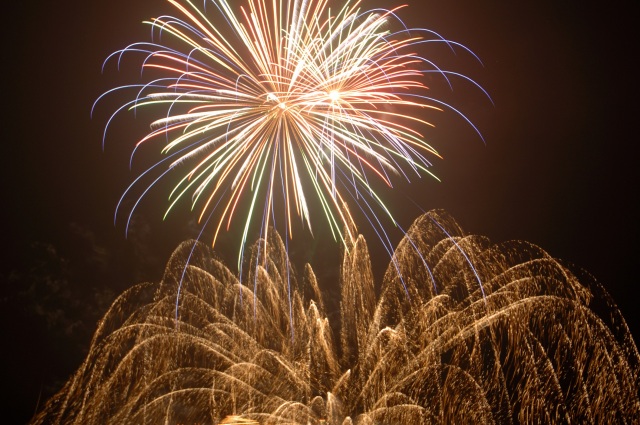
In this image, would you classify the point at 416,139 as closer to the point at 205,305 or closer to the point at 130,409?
the point at 205,305

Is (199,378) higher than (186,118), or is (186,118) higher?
(186,118)

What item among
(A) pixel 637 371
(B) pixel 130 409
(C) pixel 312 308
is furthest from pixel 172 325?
(A) pixel 637 371

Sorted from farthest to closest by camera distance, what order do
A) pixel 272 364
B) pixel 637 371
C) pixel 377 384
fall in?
pixel 272 364 < pixel 377 384 < pixel 637 371

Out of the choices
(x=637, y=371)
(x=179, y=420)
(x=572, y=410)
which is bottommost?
(x=179, y=420)

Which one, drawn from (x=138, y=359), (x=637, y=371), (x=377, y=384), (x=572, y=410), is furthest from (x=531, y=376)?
(x=138, y=359)

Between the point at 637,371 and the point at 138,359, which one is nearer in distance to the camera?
the point at 637,371

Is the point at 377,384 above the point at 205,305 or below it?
below

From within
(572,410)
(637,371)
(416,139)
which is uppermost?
(416,139)

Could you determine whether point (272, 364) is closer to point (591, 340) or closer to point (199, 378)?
point (199, 378)

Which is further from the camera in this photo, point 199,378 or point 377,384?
point 199,378

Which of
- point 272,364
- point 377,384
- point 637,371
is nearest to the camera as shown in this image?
point 637,371
